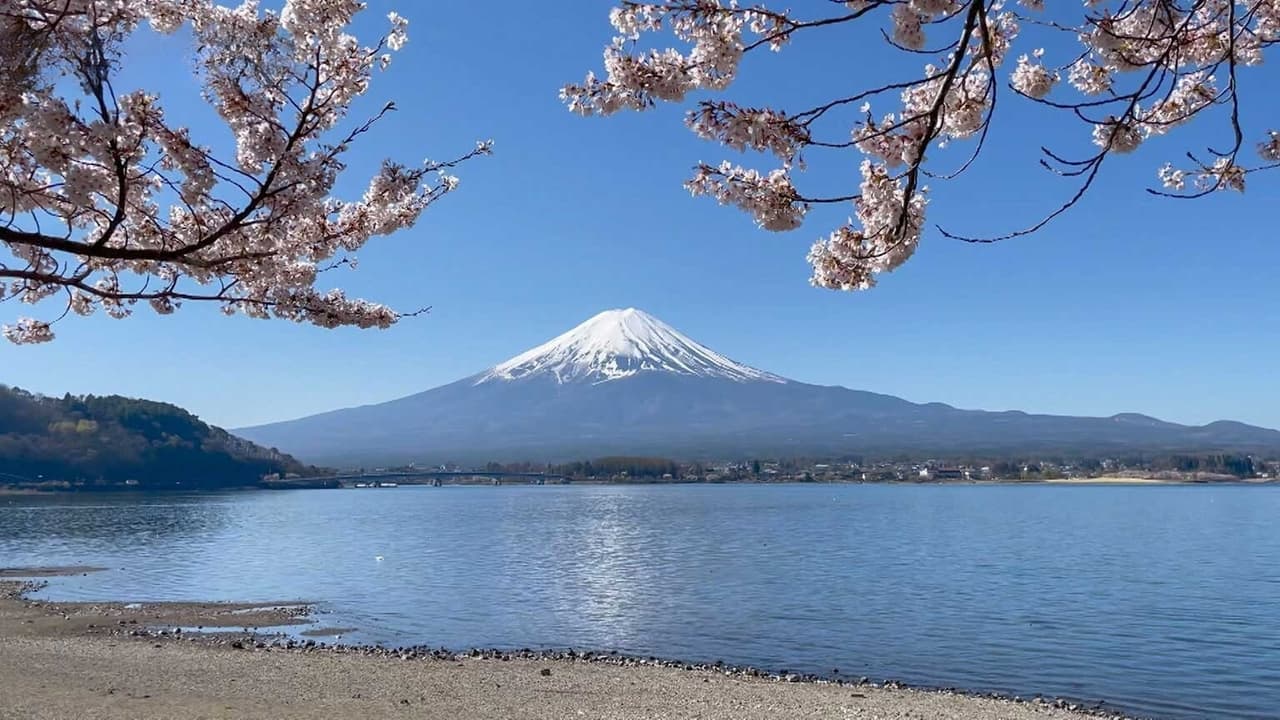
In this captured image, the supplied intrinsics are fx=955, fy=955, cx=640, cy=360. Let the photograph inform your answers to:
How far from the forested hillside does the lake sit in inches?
1699

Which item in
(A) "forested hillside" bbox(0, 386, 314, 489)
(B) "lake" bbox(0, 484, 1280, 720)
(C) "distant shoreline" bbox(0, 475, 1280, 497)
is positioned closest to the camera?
(B) "lake" bbox(0, 484, 1280, 720)

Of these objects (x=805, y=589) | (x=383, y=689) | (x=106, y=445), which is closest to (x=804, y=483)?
(x=106, y=445)

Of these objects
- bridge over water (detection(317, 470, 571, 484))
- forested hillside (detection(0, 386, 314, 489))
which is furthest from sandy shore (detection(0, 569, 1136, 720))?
bridge over water (detection(317, 470, 571, 484))

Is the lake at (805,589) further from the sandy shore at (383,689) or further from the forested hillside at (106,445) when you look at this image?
the forested hillside at (106,445)

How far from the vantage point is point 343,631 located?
59.7 feet

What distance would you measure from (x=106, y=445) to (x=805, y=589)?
87.3 metres

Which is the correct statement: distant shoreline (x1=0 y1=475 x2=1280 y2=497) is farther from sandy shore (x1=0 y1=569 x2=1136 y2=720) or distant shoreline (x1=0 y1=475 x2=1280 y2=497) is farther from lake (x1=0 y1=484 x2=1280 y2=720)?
sandy shore (x1=0 y1=569 x2=1136 y2=720)

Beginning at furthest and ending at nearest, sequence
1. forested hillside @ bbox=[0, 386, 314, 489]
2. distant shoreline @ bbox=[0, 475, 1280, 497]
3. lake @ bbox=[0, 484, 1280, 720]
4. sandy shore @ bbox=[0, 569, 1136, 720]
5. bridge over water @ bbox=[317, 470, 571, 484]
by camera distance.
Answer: bridge over water @ bbox=[317, 470, 571, 484], distant shoreline @ bbox=[0, 475, 1280, 497], forested hillside @ bbox=[0, 386, 314, 489], lake @ bbox=[0, 484, 1280, 720], sandy shore @ bbox=[0, 569, 1136, 720]

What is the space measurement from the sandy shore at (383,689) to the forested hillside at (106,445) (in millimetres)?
83220

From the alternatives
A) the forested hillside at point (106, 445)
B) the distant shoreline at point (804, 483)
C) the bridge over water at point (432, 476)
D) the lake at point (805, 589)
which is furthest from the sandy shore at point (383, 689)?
the bridge over water at point (432, 476)

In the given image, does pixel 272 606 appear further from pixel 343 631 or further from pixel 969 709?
pixel 969 709

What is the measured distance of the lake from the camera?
1509 centimetres

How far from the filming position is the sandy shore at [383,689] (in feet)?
35.0

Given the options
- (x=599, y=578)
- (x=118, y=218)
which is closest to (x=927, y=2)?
(x=118, y=218)
